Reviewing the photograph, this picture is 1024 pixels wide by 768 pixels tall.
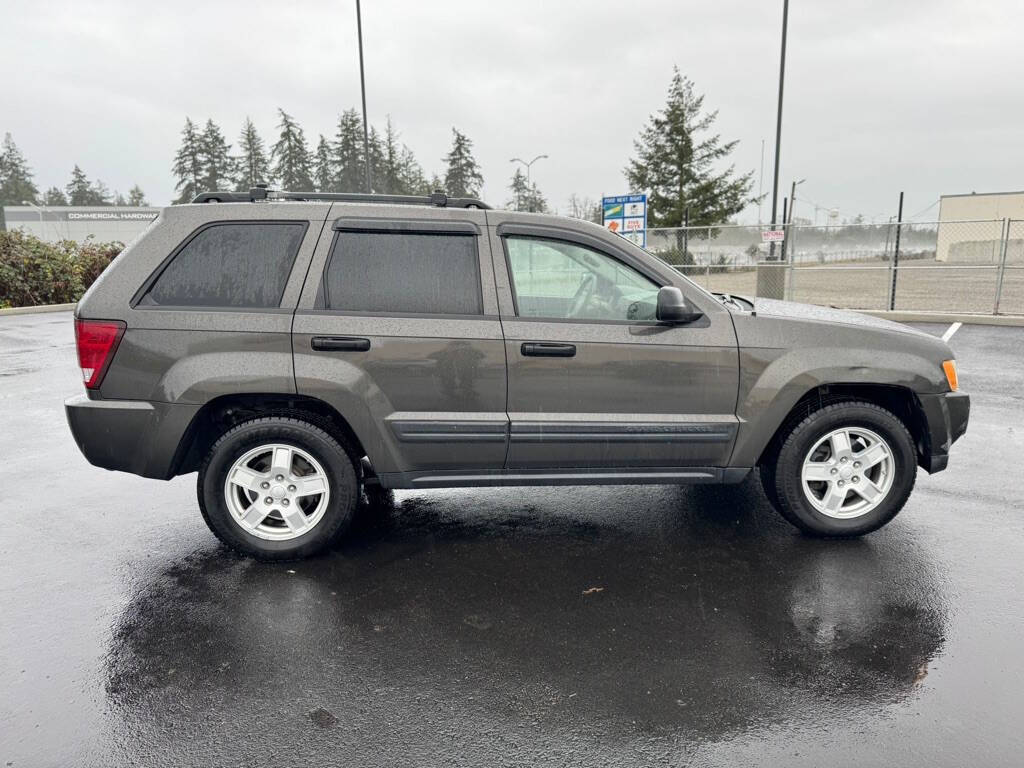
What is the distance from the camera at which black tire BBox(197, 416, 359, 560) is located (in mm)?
3746

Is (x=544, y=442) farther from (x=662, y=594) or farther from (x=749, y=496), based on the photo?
(x=749, y=496)

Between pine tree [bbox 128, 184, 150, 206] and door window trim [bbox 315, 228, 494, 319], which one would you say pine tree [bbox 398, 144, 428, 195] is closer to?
pine tree [bbox 128, 184, 150, 206]

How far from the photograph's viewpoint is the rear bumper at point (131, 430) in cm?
365

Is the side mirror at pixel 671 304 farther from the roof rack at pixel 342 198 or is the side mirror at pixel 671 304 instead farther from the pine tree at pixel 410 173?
the pine tree at pixel 410 173

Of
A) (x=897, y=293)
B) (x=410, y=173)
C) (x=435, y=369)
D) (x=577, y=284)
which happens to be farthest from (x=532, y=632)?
(x=410, y=173)

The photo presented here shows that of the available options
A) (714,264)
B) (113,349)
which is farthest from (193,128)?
(113,349)

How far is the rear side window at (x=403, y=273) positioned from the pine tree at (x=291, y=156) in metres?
73.0

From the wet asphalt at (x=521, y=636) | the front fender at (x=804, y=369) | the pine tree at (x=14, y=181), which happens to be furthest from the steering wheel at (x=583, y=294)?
the pine tree at (x=14, y=181)

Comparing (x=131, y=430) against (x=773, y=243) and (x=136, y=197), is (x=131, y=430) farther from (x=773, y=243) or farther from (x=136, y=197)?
(x=136, y=197)

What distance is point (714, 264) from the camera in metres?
21.0

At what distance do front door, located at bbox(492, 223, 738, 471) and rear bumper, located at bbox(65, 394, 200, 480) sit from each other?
1.80m

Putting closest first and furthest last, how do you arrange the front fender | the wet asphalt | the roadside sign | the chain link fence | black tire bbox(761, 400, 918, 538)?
the wet asphalt < the front fender < black tire bbox(761, 400, 918, 538) < the chain link fence < the roadside sign

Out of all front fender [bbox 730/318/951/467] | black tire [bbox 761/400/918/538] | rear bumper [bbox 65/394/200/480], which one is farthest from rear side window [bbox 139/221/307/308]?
black tire [bbox 761/400/918/538]

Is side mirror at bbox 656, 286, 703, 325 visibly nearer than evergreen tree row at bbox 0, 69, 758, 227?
Yes
